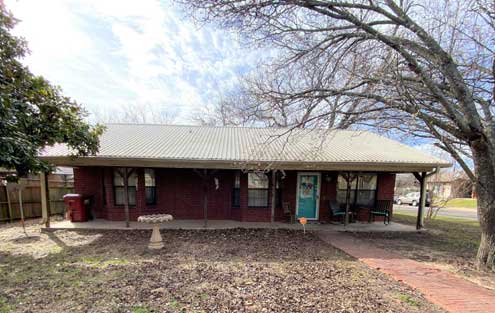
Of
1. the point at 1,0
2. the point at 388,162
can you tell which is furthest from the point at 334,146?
the point at 1,0

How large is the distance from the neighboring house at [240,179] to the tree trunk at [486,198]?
2591mm

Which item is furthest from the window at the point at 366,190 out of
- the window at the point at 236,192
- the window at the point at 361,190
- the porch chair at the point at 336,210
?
the window at the point at 236,192

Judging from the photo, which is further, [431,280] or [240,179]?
[240,179]

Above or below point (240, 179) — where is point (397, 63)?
above

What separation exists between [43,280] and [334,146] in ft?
31.0

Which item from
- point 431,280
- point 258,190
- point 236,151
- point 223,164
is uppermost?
point 236,151

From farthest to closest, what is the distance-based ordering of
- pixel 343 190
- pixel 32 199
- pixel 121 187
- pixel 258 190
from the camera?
pixel 32 199, pixel 343 190, pixel 258 190, pixel 121 187

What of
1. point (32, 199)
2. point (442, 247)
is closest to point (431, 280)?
point (442, 247)

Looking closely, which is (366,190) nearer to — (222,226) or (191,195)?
(222,226)

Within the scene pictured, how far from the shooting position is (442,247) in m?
6.75

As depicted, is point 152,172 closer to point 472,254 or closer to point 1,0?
point 1,0

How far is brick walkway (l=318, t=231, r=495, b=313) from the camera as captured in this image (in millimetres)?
3582

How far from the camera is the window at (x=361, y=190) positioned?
9.36 metres

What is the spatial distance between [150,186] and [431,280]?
8680 mm
